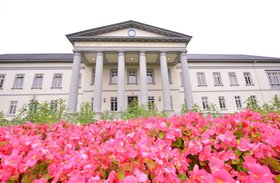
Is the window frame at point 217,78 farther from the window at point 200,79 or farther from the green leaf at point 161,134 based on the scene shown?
the green leaf at point 161,134

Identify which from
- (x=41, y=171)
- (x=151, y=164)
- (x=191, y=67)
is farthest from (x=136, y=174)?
(x=191, y=67)

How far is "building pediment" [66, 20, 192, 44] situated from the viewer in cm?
1797

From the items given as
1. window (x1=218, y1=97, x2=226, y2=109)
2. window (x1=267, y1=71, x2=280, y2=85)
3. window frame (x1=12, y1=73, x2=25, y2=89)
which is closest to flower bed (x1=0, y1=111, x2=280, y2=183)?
window (x1=218, y1=97, x2=226, y2=109)

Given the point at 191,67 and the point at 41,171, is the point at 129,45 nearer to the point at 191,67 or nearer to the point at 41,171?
the point at 191,67

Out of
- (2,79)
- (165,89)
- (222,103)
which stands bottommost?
(222,103)

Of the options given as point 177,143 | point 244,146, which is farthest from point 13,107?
point 244,146

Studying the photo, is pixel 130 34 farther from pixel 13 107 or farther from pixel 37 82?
pixel 13 107

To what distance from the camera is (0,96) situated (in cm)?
2125

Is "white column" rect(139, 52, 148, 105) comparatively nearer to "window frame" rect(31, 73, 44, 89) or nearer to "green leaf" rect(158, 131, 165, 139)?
"green leaf" rect(158, 131, 165, 139)

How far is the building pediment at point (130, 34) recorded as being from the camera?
17969 mm

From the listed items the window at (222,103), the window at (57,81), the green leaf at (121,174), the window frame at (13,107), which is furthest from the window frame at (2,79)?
the window at (222,103)

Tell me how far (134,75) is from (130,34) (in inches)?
229

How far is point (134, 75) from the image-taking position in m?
22.1

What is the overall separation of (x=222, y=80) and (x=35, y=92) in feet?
93.1
